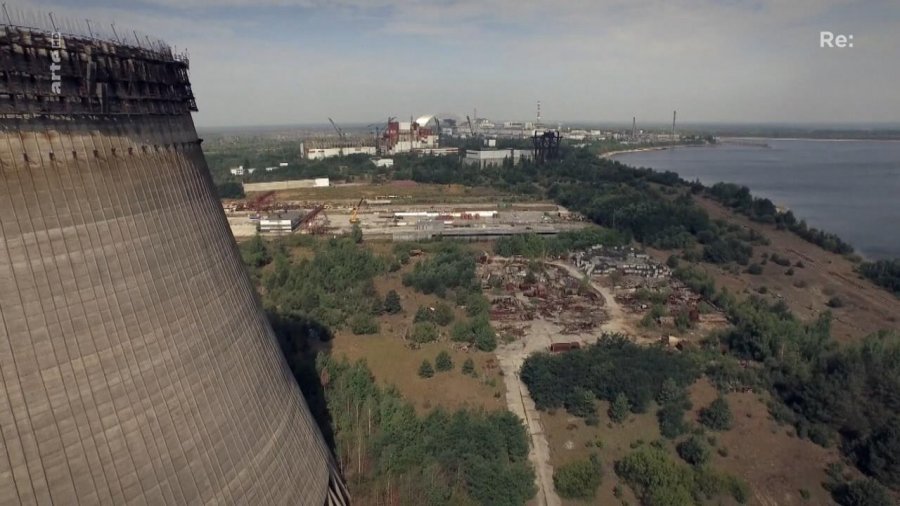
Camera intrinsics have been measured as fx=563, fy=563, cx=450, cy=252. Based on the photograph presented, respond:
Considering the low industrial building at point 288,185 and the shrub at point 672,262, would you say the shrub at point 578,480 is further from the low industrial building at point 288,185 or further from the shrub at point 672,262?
the low industrial building at point 288,185

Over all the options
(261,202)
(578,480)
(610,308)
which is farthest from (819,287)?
(261,202)

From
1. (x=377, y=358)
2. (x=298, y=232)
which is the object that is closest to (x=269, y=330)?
(x=377, y=358)

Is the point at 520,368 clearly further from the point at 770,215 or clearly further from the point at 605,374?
the point at 770,215

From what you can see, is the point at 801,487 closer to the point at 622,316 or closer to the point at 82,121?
the point at 622,316

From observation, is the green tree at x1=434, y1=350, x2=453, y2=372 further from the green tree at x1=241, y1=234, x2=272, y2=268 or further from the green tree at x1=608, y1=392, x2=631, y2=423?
the green tree at x1=241, y1=234, x2=272, y2=268

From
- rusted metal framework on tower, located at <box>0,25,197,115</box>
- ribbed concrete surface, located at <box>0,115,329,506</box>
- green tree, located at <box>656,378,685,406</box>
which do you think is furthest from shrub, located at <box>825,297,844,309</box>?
rusted metal framework on tower, located at <box>0,25,197,115</box>

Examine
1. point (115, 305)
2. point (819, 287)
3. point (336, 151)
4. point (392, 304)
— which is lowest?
point (819, 287)
